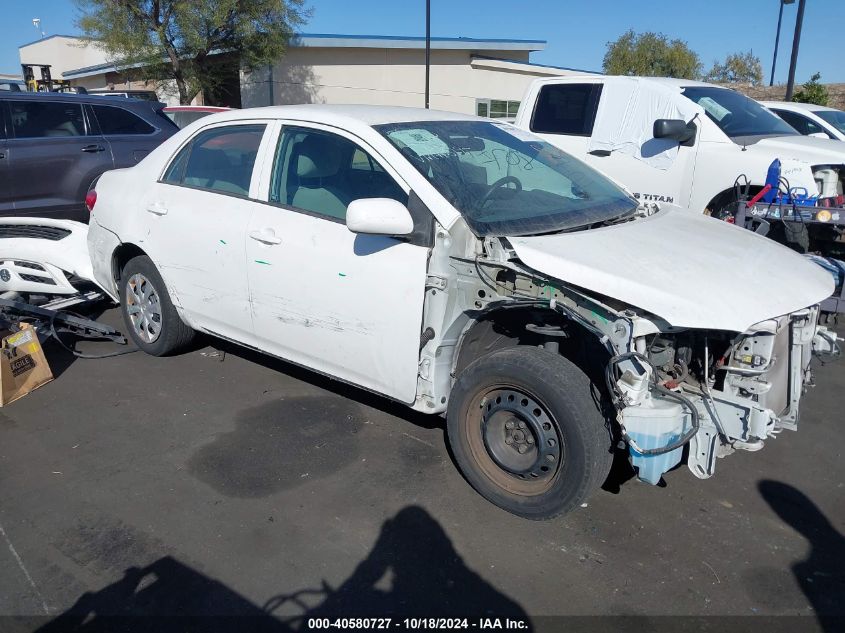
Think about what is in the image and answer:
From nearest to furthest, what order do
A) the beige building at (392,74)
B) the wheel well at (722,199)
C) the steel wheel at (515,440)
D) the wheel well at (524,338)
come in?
the steel wheel at (515,440) → the wheel well at (524,338) → the wheel well at (722,199) → the beige building at (392,74)

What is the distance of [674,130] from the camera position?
6961mm

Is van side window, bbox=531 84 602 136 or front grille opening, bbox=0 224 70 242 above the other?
van side window, bbox=531 84 602 136

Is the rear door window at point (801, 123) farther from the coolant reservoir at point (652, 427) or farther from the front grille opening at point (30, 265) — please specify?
the front grille opening at point (30, 265)

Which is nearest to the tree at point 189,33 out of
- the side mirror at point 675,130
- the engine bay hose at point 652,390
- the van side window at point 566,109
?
the van side window at point 566,109

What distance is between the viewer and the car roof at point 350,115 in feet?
13.0

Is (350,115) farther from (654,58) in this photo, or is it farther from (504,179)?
(654,58)

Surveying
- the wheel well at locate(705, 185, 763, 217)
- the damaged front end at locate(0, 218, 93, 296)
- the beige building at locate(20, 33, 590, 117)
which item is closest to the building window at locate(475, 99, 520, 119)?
the beige building at locate(20, 33, 590, 117)

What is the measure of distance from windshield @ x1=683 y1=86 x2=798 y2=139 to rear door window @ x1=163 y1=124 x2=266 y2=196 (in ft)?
16.5

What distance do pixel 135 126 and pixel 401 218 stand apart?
684 cm

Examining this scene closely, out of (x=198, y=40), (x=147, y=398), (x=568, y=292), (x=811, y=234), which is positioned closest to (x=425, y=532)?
(x=568, y=292)

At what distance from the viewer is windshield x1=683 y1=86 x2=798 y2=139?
7.48 m

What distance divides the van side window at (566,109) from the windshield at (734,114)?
3.33 ft

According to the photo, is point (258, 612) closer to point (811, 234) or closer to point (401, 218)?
point (401, 218)

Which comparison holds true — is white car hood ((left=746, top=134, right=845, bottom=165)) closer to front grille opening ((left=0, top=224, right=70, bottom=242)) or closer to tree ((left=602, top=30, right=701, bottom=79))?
front grille opening ((left=0, top=224, right=70, bottom=242))
